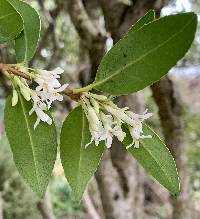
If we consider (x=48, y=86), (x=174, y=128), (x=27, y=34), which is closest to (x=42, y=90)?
(x=48, y=86)

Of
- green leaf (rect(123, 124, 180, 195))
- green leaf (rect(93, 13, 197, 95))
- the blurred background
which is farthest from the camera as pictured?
the blurred background

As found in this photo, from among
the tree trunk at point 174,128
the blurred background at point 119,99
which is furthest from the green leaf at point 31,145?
the tree trunk at point 174,128

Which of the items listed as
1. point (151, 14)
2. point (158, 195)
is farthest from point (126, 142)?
point (158, 195)

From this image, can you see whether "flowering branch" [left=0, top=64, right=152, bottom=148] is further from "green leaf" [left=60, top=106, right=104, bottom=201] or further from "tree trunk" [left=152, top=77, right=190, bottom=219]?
"tree trunk" [left=152, top=77, right=190, bottom=219]

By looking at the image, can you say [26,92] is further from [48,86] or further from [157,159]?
[157,159]

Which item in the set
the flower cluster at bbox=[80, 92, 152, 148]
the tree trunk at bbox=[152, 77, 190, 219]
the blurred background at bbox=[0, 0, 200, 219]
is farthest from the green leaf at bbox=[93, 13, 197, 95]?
the tree trunk at bbox=[152, 77, 190, 219]

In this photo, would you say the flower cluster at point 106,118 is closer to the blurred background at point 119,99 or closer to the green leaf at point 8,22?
the green leaf at point 8,22
